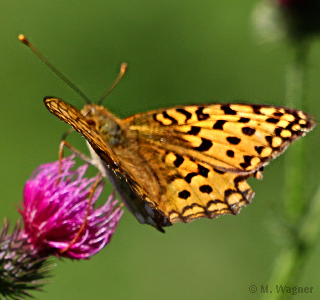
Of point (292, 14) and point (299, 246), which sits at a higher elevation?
point (292, 14)

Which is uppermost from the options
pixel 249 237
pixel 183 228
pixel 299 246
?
pixel 299 246

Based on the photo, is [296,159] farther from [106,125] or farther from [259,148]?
[106,125]

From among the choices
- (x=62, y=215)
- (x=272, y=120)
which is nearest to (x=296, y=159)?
(x=272, y=120)

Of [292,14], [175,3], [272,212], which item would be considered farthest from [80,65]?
[272,212]

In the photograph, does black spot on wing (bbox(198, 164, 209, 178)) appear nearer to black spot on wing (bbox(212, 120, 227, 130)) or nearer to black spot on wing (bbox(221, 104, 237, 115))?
black spot on wing (bbox(212, 120, 227, 130))

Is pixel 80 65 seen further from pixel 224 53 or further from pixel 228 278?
pixel 228 278

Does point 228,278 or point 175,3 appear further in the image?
point 175,3

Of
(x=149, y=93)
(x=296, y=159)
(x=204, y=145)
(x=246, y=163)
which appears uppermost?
(x=204, y=145)
